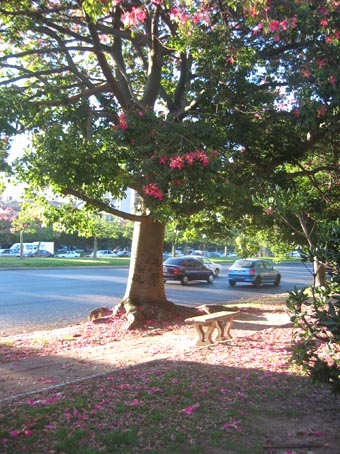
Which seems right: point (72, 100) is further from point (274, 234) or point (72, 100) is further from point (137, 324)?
point (274, 234)

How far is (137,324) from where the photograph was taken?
11.3m

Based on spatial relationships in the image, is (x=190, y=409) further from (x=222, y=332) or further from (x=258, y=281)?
(x=258, y=281)

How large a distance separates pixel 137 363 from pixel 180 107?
5.79 meters

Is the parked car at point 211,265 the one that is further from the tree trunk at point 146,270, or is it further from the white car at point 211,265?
the tree trunk at point 146,270

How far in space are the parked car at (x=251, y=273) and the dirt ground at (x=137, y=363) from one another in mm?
12158

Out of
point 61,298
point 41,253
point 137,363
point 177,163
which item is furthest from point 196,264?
point 41,253

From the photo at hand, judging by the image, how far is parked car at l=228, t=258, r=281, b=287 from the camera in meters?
25.3

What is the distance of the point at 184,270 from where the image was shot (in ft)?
84.0

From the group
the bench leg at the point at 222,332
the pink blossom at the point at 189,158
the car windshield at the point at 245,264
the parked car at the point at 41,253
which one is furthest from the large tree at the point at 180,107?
the parked car at the point at 41,253

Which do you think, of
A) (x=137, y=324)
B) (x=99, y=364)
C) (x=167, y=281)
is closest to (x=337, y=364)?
(x=99, y=364)

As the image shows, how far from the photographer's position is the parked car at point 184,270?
25.5 m

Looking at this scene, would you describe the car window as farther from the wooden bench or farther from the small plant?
the small plant

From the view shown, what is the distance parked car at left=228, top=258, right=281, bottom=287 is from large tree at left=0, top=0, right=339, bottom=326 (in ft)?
45.9


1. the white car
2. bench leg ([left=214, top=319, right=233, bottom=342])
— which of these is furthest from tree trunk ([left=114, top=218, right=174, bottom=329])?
the white car
